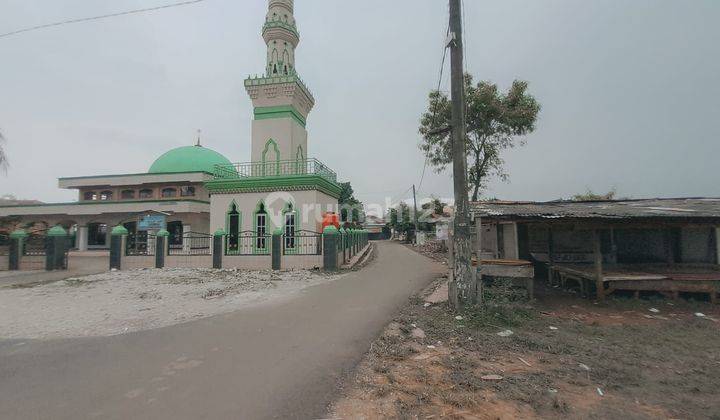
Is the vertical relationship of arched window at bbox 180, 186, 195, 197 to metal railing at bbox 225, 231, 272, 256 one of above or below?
above

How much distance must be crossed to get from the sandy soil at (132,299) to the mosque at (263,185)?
11.1 feet

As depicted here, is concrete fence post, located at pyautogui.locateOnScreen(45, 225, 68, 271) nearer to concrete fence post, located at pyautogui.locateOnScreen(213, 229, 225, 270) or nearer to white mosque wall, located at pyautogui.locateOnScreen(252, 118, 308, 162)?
concrete fence post, located at pyautogui.locateOnScreen(213, 229, 225, 270)

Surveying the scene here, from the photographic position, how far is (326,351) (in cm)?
473

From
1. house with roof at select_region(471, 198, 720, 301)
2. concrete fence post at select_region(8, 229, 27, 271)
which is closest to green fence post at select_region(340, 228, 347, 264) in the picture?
house with roof at select_region(471, 198, 720, 301)

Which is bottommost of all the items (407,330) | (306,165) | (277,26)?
(407,330)

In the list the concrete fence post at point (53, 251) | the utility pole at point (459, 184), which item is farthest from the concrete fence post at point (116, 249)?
the utility pole at point (459, 184)

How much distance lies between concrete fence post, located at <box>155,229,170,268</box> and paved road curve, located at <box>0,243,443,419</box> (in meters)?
9.09

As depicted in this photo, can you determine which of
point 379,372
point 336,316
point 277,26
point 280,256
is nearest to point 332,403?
point 379,372

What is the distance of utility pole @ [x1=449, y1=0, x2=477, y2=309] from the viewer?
687 centimetres

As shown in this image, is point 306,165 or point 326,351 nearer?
point 326,351

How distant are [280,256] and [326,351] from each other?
8926 millimetres

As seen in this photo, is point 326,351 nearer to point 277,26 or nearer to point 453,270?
point 453,270

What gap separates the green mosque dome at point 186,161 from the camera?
1021 inches

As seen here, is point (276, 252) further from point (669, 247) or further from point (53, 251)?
point (669, 247)
